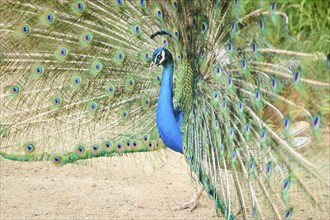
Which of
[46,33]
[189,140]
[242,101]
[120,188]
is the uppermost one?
[46,33]

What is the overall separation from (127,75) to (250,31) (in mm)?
1045

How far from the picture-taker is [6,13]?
389 centimetres

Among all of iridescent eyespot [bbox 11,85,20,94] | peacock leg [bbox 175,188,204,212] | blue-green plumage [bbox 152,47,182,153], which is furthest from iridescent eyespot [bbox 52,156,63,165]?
peacock leg [bbox 175,188,204,212]

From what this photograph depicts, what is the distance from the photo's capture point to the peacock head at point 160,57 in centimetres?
350

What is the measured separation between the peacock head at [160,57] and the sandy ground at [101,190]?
36.8 inches

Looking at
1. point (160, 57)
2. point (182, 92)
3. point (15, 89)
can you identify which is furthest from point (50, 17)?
point (182, 92)

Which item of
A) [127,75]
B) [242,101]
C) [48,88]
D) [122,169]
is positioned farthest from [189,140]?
[122,169]

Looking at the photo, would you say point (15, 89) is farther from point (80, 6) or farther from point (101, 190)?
point (101, 190)

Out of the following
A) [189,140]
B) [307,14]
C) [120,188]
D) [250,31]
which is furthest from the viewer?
[307,14]

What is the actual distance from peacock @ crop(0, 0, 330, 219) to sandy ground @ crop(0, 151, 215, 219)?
0.44 m

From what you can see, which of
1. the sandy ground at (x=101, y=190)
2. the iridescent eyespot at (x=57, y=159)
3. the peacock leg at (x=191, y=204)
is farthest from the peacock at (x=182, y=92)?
the peacock leg at (x=191, y=204)

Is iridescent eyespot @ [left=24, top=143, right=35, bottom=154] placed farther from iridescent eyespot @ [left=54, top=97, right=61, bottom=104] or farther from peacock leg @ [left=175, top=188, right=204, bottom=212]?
peacock leg @ [left=175, top=188, right=204, bottom=212]

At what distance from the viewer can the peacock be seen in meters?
2.90

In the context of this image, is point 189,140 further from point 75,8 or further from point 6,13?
point 6,13
